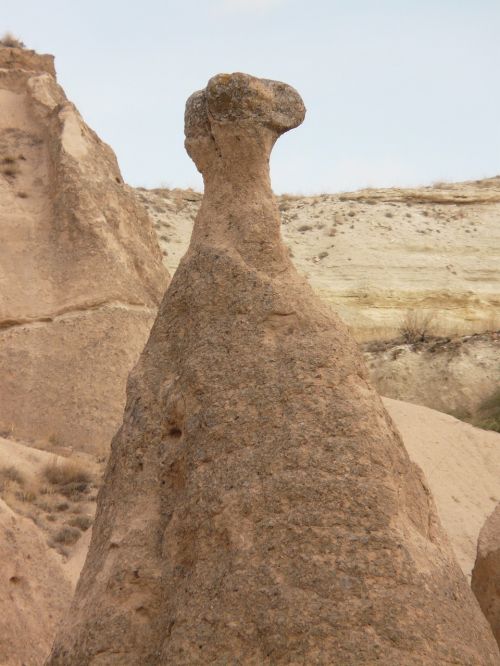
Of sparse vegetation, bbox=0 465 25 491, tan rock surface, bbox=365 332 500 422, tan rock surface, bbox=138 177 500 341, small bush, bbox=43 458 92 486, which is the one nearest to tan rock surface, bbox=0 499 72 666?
sparse vegetation, bbox=0 465 25 491

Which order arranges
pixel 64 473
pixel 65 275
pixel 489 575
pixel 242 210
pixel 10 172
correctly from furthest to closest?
pixel 10 172, pixel 65 275, pixel 64 473, pixel 489 575, pixel 242 210

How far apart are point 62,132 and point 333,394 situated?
33.4 ft

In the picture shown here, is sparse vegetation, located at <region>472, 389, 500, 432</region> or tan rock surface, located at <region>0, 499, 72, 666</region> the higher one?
tan rock surface, located at <region>0, 499, 72, 666</region>

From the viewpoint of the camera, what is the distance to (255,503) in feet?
12.9

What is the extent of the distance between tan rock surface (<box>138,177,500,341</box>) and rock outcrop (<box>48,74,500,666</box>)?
17.3m

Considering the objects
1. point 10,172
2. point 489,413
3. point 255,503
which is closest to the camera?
point 255,503

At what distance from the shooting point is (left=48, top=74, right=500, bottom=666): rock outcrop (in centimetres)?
369

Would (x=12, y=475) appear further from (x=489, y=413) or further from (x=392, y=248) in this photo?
(x=392, y=248)

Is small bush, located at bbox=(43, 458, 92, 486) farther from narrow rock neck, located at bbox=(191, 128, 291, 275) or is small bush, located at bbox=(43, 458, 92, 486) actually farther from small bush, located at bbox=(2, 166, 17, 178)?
narrow rock neck, located at bbox=(191, 128, 291, 275)

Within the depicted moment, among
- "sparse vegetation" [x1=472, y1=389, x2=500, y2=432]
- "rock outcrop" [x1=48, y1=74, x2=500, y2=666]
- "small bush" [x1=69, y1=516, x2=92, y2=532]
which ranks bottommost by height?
"sparse vegetation" [x1=472, y1=389, x2=500, y2=432]

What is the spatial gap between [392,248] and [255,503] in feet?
68.3

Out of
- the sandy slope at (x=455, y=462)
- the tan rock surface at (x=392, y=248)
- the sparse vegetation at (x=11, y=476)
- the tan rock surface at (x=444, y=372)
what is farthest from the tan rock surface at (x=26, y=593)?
the tan rock surface at (x=392, y=248)

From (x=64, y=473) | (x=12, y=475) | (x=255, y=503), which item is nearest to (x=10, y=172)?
(x=64, y=473)

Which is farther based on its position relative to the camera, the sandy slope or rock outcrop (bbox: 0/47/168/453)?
the sandy slope
